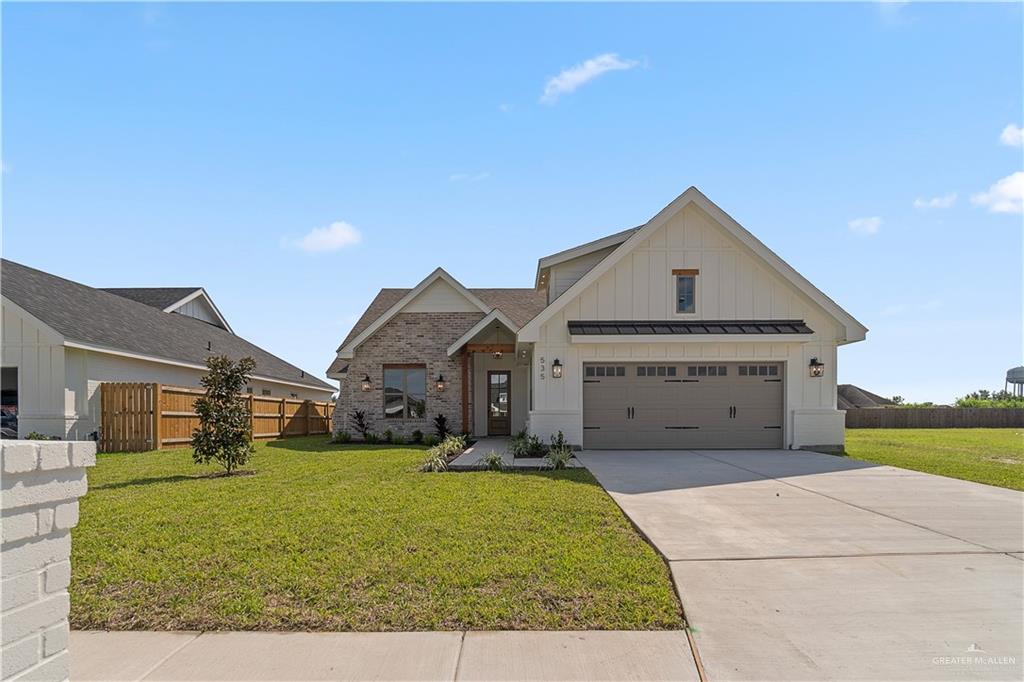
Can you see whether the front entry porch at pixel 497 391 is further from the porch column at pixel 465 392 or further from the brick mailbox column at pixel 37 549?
the brick mailbox column at pixel 37 549

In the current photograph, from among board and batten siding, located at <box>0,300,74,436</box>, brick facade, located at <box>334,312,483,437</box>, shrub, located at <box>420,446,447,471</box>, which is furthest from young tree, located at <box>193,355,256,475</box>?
brick facade, located at <box>334,312,483,437</box>

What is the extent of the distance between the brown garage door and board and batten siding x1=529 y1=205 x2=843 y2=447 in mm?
345

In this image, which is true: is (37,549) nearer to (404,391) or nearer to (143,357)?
(404,391)

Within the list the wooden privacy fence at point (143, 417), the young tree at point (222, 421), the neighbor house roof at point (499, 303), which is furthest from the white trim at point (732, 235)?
the wooden privacy fence at point (143, 417)

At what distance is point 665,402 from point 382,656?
39.8ft

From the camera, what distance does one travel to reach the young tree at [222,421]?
10.7 meters

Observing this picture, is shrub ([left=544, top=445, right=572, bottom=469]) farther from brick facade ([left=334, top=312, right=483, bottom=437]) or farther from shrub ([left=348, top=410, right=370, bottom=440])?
shrub ([left=348, top=410, right=370, bottom=440])

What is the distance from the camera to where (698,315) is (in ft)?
49.1

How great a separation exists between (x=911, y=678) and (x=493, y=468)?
26.8ft

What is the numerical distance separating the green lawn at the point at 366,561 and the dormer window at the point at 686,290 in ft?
24.7

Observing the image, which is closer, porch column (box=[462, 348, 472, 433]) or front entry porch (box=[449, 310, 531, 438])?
porch column (box=[462, 348, 472, 433])

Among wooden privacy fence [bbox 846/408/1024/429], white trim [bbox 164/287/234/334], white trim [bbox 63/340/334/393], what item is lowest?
wooden privacy fence [bbox 846/408/1024/429]

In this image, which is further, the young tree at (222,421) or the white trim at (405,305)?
the white trim at (405,305)

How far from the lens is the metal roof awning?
14.4m
